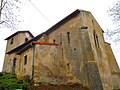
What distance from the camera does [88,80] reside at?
1928 cm

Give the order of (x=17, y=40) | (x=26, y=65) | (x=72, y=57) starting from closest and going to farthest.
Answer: (x=72, y=57) < (x=26, y=65) < (x=17, y=40)

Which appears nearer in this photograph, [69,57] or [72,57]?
[72,57]

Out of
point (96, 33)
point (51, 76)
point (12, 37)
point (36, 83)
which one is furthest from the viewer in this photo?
point (12, 37)

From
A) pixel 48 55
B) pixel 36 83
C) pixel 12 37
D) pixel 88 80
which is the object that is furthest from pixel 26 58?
pixel 12 37

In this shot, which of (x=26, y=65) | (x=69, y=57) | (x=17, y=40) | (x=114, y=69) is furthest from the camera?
(x=17, y=40)

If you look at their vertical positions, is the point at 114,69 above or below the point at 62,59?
below

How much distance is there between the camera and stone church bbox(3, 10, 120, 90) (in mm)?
20469

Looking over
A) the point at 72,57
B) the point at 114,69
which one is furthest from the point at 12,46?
the point at 114,69

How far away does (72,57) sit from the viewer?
22438 mm

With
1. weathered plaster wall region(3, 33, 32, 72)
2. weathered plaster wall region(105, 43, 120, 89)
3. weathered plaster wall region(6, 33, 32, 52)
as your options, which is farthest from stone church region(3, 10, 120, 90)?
weathered plaster wall region(6, 33, 32, 52)

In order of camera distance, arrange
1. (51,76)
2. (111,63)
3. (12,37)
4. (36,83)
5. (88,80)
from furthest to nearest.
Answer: (12,37), (111,63), (51,76), (36,83), (88,80)

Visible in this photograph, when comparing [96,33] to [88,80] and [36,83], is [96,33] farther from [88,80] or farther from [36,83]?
[36,83]

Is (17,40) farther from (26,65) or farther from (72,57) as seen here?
(72,57)

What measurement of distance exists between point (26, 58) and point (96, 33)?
9.30 metres
